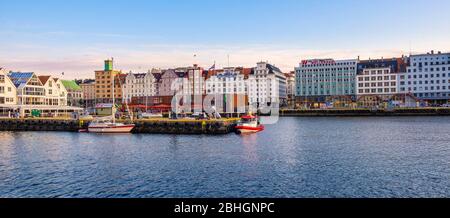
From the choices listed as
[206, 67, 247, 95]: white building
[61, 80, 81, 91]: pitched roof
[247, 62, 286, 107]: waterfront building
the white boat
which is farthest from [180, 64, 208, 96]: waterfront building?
the white boat

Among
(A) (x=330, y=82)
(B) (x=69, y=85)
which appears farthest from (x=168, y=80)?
(A) (x=330, y=82)

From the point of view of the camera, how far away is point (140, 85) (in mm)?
195875

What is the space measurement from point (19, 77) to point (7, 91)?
1005 cm

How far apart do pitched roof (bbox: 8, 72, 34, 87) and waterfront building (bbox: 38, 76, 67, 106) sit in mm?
6407

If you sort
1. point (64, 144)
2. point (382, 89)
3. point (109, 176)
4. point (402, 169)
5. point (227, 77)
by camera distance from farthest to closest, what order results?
point (227, 77) → point (382, 89) → point (64, 144) → point (402, 169) → point (109, 176)

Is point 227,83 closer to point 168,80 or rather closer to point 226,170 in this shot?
point 168,80

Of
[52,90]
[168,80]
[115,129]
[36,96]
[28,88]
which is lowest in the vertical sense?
[115,129]

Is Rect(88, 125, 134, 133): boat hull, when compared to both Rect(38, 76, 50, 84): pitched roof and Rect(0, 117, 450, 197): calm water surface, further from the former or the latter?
Rect(38, 76, 50, 84): pitched roof

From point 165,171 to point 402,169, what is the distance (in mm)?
22614

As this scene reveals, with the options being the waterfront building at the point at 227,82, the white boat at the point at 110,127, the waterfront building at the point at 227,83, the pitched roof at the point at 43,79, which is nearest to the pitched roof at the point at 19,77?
the pitched roof at the point at 43,79

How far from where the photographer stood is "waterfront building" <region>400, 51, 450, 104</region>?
16750 cm

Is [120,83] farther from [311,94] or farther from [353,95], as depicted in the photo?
[353,95]
